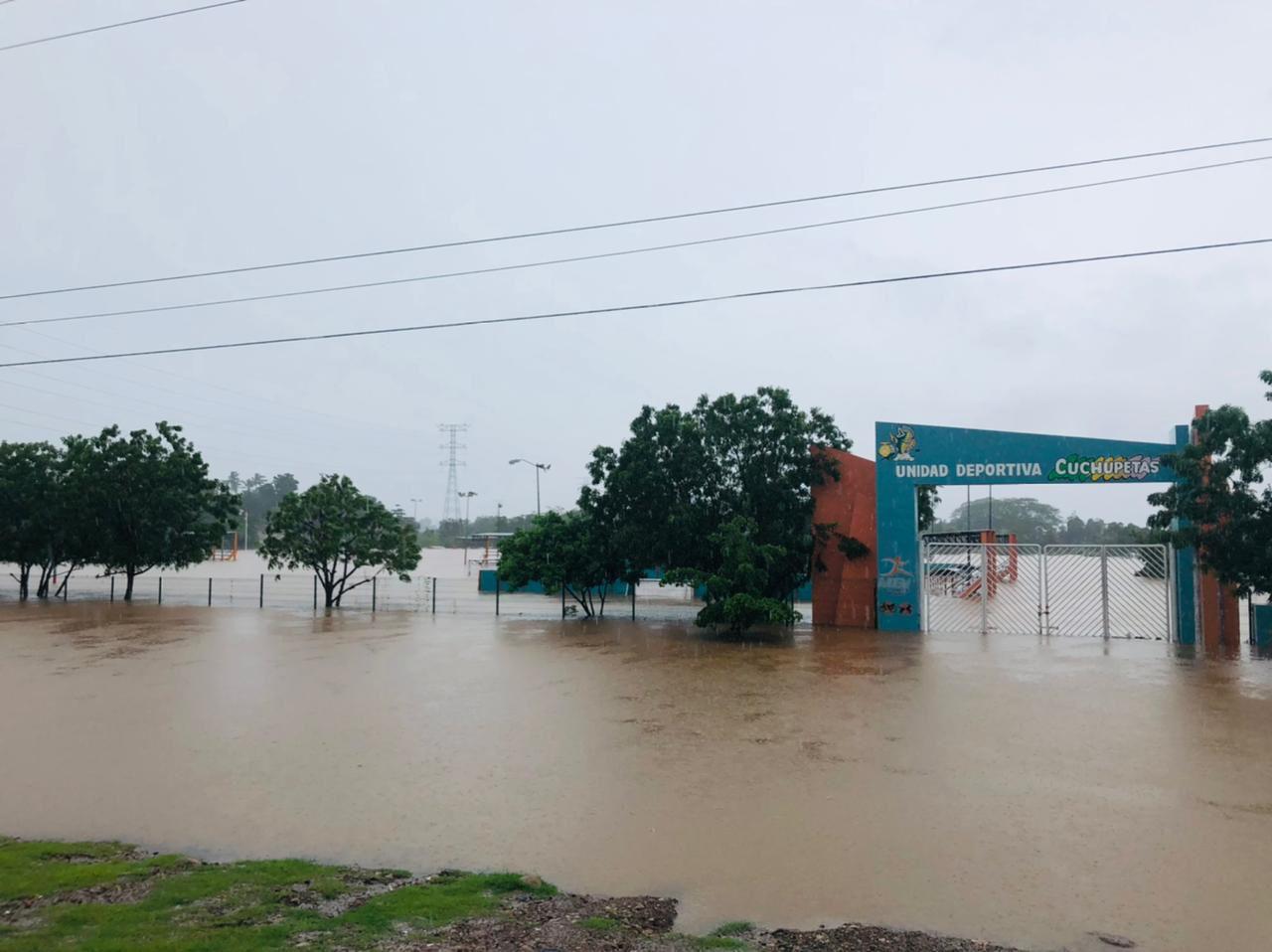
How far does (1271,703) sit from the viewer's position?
11.1 m

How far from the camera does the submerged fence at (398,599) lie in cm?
2519

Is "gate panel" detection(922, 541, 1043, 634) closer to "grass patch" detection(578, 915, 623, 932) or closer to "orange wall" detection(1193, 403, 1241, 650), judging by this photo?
"orange wall" detection(1193, 403, 1241, 650)

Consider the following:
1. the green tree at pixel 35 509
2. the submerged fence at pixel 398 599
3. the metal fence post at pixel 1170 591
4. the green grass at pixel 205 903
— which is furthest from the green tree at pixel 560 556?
the green grass at pixel 205 903

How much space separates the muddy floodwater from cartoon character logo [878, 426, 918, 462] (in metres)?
6.33

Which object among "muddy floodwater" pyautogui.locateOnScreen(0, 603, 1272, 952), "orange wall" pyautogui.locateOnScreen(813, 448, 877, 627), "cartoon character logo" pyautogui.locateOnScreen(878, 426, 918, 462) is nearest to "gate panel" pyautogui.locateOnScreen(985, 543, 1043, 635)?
"orange wall" pyautogui.locateOnScreen(813, 448, 877, 627)

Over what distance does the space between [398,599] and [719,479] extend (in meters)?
13.8

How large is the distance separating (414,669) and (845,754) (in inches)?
311

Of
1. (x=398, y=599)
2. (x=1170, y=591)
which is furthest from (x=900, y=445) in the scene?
(x=398, y=599)

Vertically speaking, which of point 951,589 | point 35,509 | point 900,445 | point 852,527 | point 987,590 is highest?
point 900,445

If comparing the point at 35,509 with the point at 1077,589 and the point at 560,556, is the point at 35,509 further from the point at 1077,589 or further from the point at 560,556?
the point at 1077,589

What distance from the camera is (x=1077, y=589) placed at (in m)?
19.1

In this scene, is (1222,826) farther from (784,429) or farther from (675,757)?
(784,429)

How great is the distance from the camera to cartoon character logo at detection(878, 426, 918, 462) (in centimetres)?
1997

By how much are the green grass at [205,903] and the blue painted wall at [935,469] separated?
16126 millimetres
